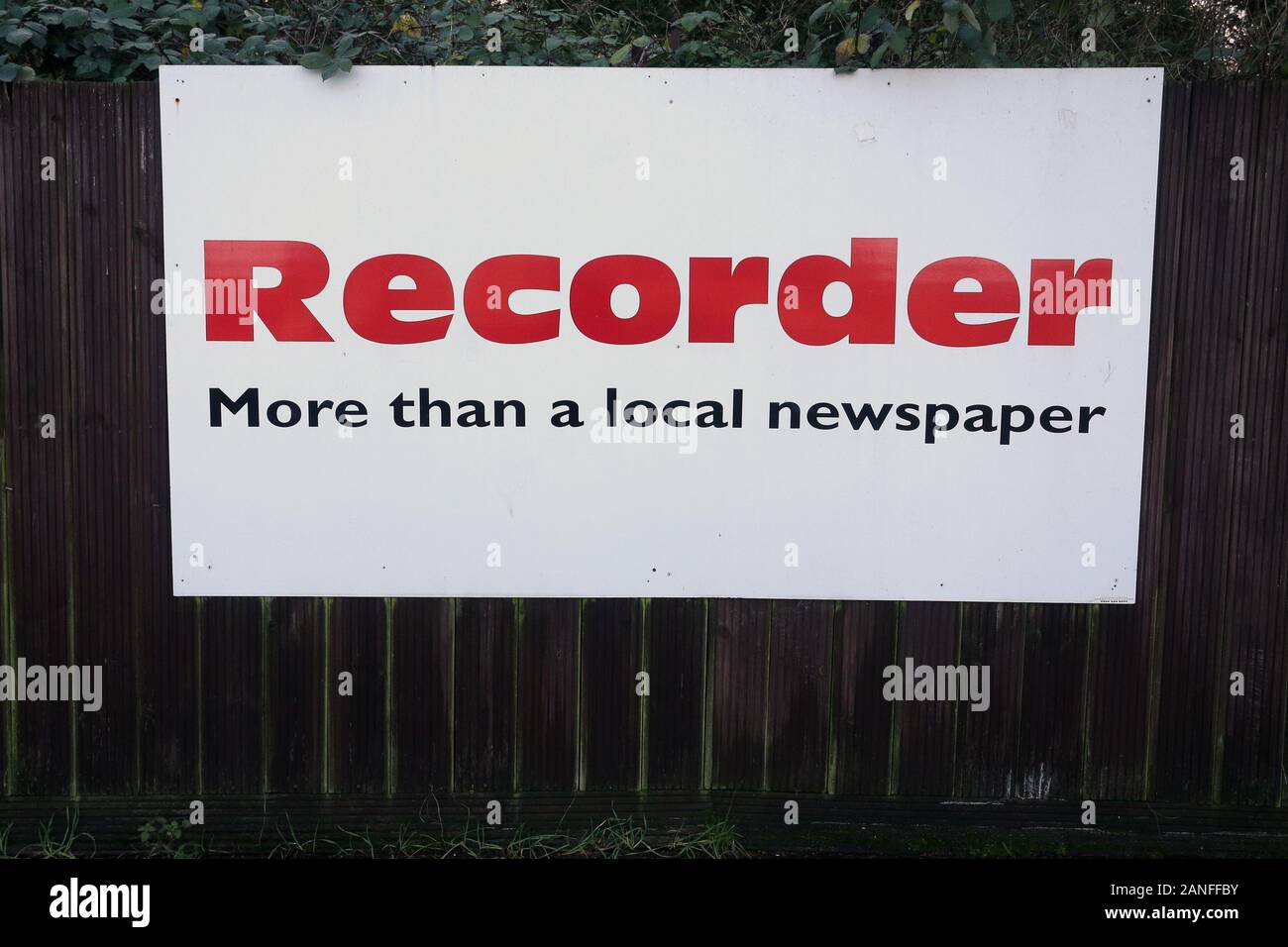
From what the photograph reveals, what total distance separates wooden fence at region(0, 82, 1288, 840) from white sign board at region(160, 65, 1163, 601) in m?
0.14

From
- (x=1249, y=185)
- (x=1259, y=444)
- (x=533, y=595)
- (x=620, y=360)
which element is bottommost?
(x=533, y=595)

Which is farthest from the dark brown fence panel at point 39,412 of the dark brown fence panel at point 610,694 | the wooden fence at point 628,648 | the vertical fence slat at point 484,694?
the dark brown fence panel at point 610,694

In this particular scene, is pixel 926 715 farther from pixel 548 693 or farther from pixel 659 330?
pixel 659 330

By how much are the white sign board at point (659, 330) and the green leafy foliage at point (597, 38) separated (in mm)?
234

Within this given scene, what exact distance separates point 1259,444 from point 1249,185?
0.91 meters

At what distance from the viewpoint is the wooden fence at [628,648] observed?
3.51 meters

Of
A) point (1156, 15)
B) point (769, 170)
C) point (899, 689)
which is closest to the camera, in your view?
point (769, 170)

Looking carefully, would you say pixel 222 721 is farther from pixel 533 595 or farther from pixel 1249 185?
pixel 1249 185

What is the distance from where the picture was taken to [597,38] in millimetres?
4402

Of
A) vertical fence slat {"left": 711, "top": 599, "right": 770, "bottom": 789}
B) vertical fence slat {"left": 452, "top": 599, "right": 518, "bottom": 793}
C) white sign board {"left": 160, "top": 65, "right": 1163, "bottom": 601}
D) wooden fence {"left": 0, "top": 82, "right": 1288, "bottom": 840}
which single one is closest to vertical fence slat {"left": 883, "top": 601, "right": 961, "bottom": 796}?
wooden fence {"left": 0, "top": 82, "right": 1288, "bottom": 840}

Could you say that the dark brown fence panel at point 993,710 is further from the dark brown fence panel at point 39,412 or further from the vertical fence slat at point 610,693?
the dark brown fence panel at point 39,412

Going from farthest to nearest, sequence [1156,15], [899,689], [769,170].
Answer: [1156,15]
[899,689]
[769,170]

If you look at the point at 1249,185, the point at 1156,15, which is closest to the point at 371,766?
the point at 1249,185

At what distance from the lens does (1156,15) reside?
14.2 ft
